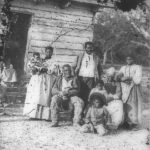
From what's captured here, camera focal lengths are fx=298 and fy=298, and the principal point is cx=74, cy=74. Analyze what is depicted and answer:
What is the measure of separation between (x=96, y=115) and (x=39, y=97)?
2.94 feet

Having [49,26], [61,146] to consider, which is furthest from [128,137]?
[49,26]

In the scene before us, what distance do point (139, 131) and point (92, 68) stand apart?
3.81 feet

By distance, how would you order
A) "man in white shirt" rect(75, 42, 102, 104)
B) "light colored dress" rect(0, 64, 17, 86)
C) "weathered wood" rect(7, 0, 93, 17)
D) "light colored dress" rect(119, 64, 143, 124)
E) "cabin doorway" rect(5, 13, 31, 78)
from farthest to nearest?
"cabin doorway" rect(5, 13, 31, 78) < "weathered wood" rect(7, 0, 93, 17) < "light colored dress" rect(0, 64, 17, 86) < "man in white shirt" rect(75, 42, 102, 104) < "light colored dress" rect(119, 64, 143, 124)

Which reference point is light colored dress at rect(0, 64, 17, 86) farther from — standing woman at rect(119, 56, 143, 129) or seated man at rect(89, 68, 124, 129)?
standing woman at rect(119, 56, 143, 129)

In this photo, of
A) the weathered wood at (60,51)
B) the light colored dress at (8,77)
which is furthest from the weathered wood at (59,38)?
the light colored dress at (8,77)

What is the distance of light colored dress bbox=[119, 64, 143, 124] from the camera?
4.33m

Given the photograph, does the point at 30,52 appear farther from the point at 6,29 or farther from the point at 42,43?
the point at 6,29

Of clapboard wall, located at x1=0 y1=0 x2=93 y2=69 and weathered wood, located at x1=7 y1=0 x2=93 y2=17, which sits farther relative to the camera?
clapboard wall, located at x1=0 y1=0 x2=93 y2=69

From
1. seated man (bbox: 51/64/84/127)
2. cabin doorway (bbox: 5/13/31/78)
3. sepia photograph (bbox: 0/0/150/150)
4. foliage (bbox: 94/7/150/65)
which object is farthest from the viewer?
cabin doorway (bbox: 5/13/31/78)

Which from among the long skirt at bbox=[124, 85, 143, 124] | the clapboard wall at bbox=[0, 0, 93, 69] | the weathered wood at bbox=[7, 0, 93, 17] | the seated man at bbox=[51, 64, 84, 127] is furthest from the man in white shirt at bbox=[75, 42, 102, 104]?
the weathered wood at bbox=[7, 0, 93, 17]

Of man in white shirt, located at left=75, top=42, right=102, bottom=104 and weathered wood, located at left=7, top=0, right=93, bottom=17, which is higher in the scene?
weathered wood, located at left=7, top=0, right=93, bottom=17

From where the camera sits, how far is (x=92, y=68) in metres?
4.57

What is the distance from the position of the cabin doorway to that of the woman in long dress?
7.31 ft

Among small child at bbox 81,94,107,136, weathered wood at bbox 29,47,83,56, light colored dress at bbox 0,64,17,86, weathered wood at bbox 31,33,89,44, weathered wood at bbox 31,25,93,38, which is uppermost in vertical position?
weathered wood at bbox 31,25,93,38
